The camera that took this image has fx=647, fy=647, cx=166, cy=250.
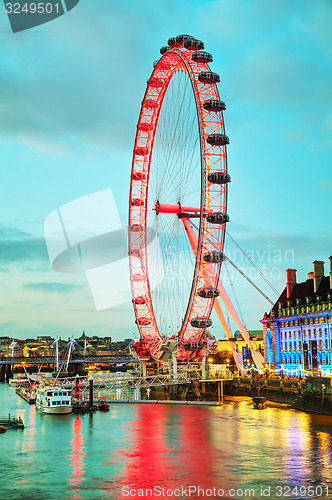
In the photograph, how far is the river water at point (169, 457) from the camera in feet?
106

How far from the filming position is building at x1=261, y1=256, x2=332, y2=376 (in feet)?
290

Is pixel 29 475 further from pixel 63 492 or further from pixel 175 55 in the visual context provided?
pixel 175 55

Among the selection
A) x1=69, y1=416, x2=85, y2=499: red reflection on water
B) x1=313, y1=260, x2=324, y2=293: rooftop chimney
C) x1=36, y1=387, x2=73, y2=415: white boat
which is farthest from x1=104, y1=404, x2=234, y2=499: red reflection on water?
x1=313, y1=260, x2=324, y2=293: rooftop chimney

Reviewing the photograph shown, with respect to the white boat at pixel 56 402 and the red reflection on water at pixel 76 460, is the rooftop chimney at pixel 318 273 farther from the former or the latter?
the red reflection on water at pixel 76 460

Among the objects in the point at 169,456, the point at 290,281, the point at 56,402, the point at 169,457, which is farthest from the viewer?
the point at 290,281

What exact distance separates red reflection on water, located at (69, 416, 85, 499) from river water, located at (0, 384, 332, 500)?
66 mm

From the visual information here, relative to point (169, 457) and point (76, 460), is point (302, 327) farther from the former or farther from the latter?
point (76, 460)

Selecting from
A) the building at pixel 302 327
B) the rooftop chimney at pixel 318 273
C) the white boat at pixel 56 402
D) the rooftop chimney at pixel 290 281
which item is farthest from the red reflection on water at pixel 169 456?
the rooftop chimney at pixel 290 281

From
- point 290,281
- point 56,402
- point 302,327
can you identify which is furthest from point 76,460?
point 290,281

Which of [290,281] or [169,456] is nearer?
[169,456]

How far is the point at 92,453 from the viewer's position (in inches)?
1703

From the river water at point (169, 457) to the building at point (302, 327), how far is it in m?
25.2

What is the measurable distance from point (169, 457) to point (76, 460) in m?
5.88

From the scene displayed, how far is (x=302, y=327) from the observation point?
9506 cm
